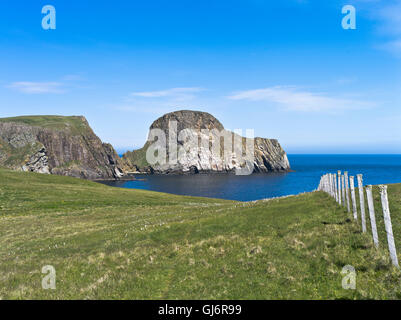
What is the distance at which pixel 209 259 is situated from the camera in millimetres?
15102

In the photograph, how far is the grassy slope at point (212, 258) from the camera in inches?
435

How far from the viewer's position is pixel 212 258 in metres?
15.2

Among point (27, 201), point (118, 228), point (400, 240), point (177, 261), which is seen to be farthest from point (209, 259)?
point (27, 201)

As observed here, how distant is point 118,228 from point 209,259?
44.8 ft

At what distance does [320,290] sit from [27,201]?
4807 centimetres

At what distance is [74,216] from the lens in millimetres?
35844

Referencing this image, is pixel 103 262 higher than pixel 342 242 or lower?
lower

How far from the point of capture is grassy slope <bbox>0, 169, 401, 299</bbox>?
11055 mm

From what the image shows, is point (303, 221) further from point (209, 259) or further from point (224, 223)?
point (209, 259)

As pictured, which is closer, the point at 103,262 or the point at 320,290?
the point at 320,290
